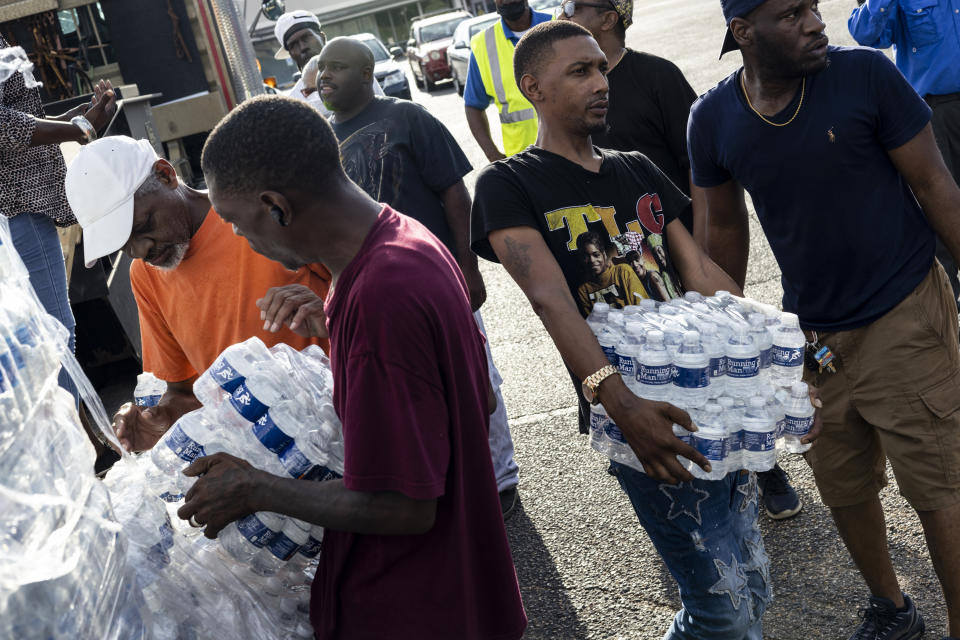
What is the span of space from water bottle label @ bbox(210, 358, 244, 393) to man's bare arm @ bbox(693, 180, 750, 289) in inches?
75.3

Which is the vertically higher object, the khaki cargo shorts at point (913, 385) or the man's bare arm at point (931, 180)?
the man's bare arm at point (931, 180)

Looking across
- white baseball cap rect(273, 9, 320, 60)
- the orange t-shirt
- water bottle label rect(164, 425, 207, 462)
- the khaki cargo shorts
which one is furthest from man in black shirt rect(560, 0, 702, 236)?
white baseball cap rect(273, 9, 320, 60)

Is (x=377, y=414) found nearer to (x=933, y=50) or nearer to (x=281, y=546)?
(x=281, y=546)

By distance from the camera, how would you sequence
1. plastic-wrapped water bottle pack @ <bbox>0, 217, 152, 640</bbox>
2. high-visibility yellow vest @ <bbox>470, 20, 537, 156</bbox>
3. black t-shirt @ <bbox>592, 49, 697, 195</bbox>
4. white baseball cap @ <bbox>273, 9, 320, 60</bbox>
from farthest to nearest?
white baseball cap @ <bbox>273, 9, 320, 60</bbox>
high-visibility yellow vest @ <bbox>470, 20, 537, 156</bbox>
black t-shirt @ <bbox>592, 49, 697, 195</bbox>
plastic-wrapped water bottle pack @ <bbox>0, 217, 152, 640</bbox>

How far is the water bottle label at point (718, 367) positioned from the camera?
2.53 m

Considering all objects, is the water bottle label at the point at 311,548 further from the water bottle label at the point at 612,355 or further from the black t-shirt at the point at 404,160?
the black t-shirt at the point at 404,160

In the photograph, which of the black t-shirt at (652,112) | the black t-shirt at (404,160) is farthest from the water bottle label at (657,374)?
the black t-shirt at (404,160)

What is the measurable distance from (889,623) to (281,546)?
2.08 m

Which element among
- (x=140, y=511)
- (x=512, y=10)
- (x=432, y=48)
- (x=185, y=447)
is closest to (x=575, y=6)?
(x=512, y=10)

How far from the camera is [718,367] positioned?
8.34 ft

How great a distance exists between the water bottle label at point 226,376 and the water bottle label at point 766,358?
1439mm

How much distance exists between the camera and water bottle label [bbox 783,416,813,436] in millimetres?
2682

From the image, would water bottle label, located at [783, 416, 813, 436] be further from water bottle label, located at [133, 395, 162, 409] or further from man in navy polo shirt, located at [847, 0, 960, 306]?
man in navy polo shirt, located at [847, 0, 960, 306]

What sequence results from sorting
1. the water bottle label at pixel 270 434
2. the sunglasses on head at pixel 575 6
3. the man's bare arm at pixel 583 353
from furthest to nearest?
the sunglasses on head at pixel 575 6, the man's bare arm at pixel 583 353, the water bottle label at pixel 270 434
